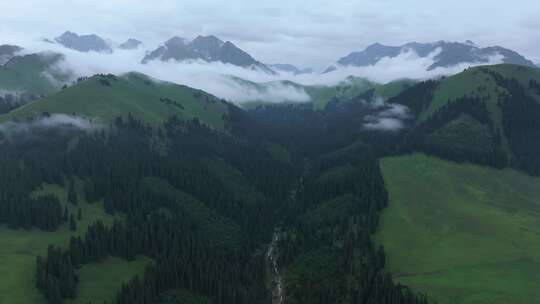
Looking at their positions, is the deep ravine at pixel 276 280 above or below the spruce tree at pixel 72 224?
below

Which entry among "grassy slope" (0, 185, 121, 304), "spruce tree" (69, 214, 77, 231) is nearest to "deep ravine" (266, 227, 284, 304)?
"grassy slope" (0, 185, 121, 304)

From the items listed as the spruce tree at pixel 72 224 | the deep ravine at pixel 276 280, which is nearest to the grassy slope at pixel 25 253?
the spruce tree at pixel 72 224

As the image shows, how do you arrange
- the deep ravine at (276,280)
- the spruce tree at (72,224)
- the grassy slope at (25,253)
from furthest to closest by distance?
the spruce tree at (72,224) < the deep ravine at (276,280) < the grassy slope at (25,253)

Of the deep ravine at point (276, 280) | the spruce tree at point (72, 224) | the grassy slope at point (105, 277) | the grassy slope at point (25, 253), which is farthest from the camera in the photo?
the spruce tree at point (72, 224)

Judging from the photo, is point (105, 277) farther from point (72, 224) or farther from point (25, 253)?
point (72, 224)

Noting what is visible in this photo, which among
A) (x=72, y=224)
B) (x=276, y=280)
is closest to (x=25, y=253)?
(x=72, y=224)

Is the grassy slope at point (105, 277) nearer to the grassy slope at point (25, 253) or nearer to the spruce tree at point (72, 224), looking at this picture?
the grassy slope at point (25, 253)

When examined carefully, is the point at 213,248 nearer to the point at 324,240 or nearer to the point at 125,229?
the point at 125,229

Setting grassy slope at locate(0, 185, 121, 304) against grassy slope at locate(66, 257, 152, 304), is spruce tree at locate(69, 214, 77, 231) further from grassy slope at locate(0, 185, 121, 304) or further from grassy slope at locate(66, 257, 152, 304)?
grassy slope at locate(66, 257, 152, 304)

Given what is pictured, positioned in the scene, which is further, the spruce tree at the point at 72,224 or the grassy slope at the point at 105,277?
the spruce tree at the point at 72,224

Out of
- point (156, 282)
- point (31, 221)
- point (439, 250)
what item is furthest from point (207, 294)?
point (439, 250)
